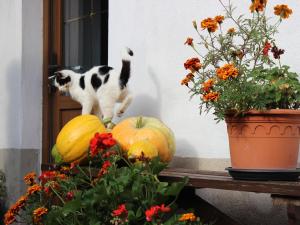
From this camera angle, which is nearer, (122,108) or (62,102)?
(122,108)

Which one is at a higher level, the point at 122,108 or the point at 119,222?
the point at 122,108

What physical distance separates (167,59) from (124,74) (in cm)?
24

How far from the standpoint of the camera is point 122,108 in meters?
3.06

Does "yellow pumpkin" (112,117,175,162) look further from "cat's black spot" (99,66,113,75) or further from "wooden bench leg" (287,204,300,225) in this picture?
"wooden bench leg" (287,204,300,225)

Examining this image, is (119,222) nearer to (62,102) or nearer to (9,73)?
(62,102)

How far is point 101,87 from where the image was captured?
3.06m

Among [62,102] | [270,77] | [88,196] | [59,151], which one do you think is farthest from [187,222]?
[62,102]

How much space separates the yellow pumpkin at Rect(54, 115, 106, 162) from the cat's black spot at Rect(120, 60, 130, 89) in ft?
0.95

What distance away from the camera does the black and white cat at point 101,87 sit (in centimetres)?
301

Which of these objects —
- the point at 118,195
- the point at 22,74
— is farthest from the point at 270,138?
the point at 22,74

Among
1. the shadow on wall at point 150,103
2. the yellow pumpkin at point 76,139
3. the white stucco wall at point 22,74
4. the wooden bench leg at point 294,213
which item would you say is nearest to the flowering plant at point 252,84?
the wooden bench leg at point 294,213

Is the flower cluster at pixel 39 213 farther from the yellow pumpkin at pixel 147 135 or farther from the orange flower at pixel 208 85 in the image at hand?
the orange flower at pixel 208 85

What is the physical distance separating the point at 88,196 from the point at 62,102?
6.93ft

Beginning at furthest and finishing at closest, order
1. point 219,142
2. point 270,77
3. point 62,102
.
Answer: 1. point 62,102
2. point 219,142
3. point 270,77
